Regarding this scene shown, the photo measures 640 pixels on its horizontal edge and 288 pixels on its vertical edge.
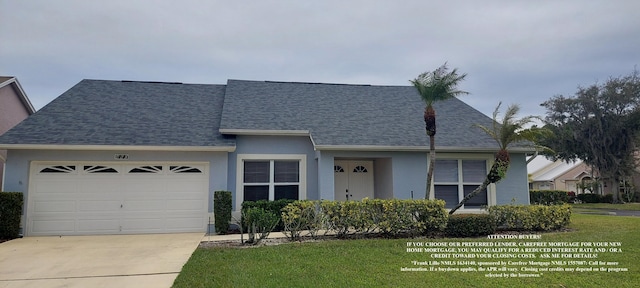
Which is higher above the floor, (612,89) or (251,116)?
(612,89)

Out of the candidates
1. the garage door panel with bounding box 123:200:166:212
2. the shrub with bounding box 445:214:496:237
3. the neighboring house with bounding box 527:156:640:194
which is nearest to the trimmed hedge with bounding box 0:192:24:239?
the garage door panel with bounding box 123:200:166:212

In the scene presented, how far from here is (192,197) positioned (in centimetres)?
1201

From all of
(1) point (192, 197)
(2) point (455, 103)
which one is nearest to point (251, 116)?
(1) point (192, 197)

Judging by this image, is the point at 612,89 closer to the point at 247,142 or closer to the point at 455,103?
the point at 455,103

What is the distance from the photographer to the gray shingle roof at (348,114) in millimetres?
12680

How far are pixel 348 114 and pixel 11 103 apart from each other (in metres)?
15.0

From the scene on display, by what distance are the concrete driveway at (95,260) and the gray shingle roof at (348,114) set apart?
436cm

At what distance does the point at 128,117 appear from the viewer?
13.0m

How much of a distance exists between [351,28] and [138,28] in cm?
729

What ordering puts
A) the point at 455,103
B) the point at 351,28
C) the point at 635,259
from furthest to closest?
the point at 455,103
the point at 351,28
the point at 635,259

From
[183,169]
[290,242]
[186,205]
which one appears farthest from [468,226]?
[183,169]

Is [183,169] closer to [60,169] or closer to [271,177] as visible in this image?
[271,177]

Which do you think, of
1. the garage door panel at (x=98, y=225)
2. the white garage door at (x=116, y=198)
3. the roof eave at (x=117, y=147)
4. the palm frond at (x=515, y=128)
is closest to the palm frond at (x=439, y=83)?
the palm frond at (x=515, y=128)

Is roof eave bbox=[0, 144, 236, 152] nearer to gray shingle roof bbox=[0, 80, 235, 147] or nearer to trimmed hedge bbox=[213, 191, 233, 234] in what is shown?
gray shingle roof bbox=[0, 80, 235, 147]
